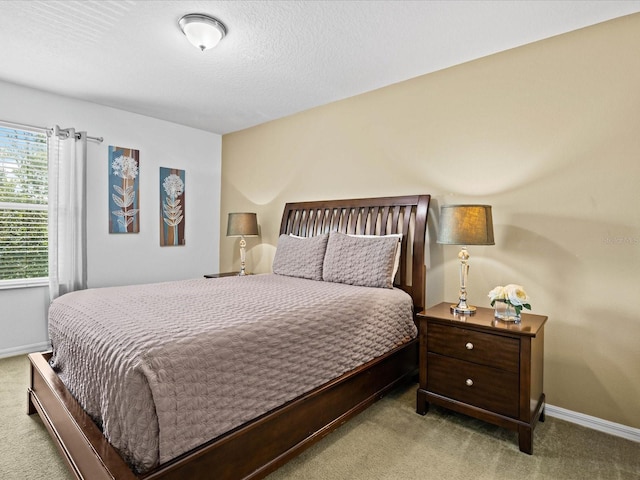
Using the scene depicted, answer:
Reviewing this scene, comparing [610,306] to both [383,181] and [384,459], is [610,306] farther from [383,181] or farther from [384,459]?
[383,181]

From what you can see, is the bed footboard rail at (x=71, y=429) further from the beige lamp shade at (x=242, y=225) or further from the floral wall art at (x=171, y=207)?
the floral wall art at (x=171, y=207)

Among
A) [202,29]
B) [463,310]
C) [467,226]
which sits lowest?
[463,310]

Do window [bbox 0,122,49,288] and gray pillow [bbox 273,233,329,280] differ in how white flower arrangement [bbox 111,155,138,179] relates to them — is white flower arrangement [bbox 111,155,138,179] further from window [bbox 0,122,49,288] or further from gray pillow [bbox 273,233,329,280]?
gray pillow [bbox 273,233,329,280]

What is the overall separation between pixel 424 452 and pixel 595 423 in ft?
3.75

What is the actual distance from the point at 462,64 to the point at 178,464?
304 cm

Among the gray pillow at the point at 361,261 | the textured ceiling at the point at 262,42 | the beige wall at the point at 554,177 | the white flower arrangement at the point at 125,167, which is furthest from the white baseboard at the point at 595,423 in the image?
the white flower arrangement at the point at 125,167

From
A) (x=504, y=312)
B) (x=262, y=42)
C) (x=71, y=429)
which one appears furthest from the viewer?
(x=262, y=42)

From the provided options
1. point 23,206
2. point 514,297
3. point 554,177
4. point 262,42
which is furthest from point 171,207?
point 554,177

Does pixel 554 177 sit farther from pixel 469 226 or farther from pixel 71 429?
pixel 71 429

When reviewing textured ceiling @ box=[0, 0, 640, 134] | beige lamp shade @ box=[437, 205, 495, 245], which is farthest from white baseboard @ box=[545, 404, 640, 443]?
textured ceiling @ box=[0, 0, 640, 134]

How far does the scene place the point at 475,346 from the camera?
209 cm

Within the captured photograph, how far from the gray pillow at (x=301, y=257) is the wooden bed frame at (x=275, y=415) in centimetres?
45

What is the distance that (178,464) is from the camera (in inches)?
49.4

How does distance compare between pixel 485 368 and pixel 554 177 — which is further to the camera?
pixel 554 177
